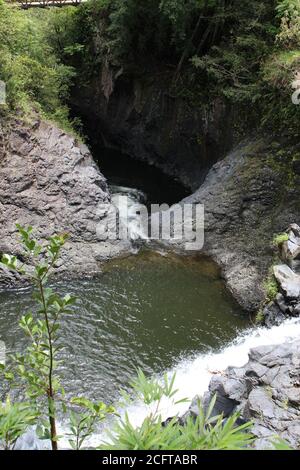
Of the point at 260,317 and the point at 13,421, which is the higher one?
the point at 13,421

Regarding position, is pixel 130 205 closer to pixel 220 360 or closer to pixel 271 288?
pixel 271 288

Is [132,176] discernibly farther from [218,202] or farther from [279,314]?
[279,314]

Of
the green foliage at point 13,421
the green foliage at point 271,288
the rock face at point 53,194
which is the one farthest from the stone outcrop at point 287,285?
the green foliage at point 13,421

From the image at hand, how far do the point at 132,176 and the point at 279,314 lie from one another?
11.7 meters

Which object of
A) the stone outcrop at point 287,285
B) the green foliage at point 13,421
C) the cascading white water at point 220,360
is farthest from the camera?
the stone outcrop at point 287,285

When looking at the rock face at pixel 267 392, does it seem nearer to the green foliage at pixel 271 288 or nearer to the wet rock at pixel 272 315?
the wet rock at pixel 272 315

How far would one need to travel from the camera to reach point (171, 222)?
15328 mm

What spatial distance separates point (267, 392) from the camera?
711cm

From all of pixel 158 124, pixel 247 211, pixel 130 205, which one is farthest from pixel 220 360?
pixel 158 124

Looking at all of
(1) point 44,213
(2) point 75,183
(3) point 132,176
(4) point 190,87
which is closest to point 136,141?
(3) point 132,176

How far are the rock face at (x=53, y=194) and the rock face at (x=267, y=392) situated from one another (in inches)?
262

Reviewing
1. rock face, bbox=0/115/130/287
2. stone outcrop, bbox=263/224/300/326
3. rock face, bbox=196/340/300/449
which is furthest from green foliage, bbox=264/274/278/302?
rock face, bbox=0/115/130/287

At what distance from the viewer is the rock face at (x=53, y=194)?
13.8 meters

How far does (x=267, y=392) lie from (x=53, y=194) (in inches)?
386
